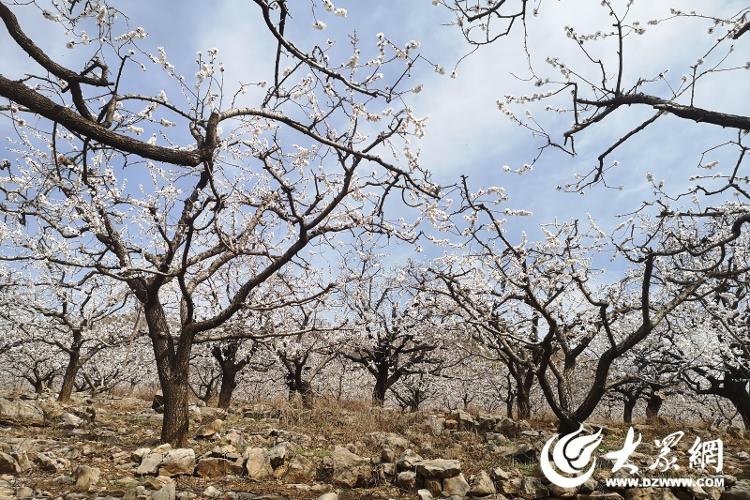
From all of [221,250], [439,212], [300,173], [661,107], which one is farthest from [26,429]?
[661,107]

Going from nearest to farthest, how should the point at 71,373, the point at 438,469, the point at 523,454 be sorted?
the point at 438,469 → the point at 523,454 → the point at 71,373

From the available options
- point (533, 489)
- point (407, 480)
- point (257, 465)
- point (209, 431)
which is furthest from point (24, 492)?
point (533, 489)

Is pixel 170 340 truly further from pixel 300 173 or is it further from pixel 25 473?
pixel 300 173

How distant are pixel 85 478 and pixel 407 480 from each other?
385 centimetres

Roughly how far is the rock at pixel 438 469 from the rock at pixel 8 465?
5.08m

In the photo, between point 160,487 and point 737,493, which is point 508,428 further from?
point 160,487

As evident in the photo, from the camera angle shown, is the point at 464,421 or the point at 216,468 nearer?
the point at 216,468

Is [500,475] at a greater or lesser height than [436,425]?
lesser

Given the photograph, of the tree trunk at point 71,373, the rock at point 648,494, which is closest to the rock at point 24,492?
the rock at point 648,494

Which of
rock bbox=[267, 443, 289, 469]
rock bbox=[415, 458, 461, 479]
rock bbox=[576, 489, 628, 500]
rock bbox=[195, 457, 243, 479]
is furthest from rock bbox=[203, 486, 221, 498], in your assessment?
rock bbox=[576, 489, 628, 500]

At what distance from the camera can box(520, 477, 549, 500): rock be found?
568 cm

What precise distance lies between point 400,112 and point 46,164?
6.57m

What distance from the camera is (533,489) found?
5.76m

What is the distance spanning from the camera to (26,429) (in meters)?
9.20
